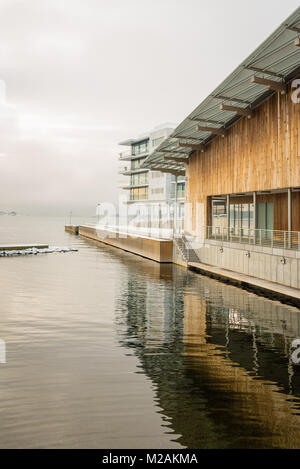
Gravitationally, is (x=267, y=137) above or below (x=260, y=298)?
above

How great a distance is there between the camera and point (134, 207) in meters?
85.9

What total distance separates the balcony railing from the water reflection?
3.53 metres

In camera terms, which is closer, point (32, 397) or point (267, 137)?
point (32, 397)

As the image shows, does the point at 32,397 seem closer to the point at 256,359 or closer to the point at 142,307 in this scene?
the point at 256,359

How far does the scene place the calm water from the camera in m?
6.74

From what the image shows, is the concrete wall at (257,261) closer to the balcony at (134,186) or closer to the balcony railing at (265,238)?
the balcony railing at (265,238)

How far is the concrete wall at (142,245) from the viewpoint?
35.3 m

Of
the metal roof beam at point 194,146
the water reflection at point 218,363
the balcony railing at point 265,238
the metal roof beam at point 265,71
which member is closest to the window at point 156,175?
the metal roof beam at point 194,146

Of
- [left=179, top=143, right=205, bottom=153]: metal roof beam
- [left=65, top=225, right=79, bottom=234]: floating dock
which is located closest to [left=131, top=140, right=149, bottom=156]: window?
[left=65, top=225, right=79, bottom=234]: floating dock

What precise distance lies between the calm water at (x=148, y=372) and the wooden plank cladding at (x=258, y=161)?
7.96 m

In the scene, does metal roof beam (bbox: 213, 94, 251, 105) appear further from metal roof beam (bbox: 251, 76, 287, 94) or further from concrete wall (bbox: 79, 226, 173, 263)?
concrete wall (bbox: 79, 226, 173, 263)

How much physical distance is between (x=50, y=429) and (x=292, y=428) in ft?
13.8
